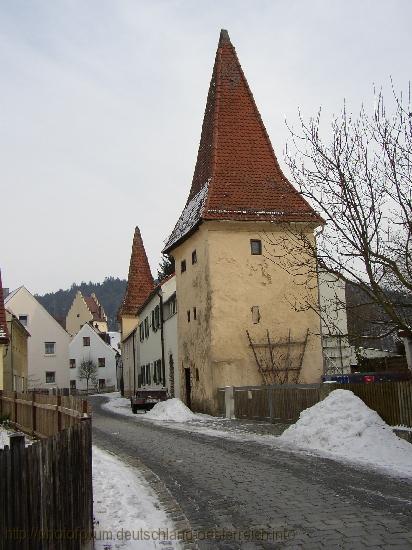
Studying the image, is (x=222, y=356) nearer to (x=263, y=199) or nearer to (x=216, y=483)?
(x=263, y=199)

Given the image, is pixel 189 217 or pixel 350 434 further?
pixel 189 217

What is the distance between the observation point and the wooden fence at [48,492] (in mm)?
3467

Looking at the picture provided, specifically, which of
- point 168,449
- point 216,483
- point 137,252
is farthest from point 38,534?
point 137,252

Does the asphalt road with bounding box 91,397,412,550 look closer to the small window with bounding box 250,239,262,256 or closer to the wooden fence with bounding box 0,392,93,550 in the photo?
the wooden fence with bounding box 0,392,93,550

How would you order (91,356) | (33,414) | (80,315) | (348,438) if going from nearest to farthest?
(348,438)
(33,414)
(91,356)
(80,315)

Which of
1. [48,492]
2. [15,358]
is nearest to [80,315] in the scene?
[15,358]

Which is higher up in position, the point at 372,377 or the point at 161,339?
the point at 161,339

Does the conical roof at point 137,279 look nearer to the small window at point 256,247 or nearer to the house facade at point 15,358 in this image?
the house facade at point 15,358

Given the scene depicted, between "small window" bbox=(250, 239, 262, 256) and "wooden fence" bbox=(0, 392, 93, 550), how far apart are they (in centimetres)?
2137

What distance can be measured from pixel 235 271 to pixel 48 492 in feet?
75.3

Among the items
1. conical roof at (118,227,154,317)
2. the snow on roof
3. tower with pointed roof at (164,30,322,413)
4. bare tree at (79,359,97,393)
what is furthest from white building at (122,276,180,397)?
bare tree at (79,359,97,393)

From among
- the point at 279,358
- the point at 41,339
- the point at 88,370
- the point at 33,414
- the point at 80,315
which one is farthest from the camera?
the point at 80,315

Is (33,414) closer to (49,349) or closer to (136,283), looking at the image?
(136,283)

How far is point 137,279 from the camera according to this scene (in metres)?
56.3
